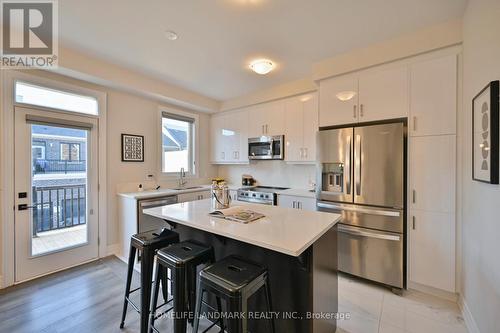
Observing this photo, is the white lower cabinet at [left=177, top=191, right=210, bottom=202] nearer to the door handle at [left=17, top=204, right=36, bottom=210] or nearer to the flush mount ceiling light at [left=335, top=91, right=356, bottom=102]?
the door handle at [left=17, top=204, right=36, bottom=210]

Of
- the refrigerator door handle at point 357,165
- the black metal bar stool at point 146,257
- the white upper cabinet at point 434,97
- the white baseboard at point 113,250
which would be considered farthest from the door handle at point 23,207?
the white upper cabinet at point 434,97

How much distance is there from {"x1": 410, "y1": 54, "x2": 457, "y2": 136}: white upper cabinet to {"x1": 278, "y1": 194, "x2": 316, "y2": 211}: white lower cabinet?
1536 millimetres

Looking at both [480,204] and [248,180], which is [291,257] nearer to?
[480,204]

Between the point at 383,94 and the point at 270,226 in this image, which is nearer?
the point at 270,226

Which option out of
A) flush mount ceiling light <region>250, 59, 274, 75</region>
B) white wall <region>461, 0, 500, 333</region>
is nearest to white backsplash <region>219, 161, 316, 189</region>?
flush mount ceiling light <region>250, 59, 274, 75</region>

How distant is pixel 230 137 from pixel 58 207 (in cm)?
301

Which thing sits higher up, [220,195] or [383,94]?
[383,94]

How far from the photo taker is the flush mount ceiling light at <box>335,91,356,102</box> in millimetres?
2715

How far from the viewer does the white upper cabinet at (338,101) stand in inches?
106

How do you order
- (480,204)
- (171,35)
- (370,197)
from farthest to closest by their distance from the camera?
(370,197) < (171,35) < (480,204)

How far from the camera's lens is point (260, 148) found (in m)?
4.11

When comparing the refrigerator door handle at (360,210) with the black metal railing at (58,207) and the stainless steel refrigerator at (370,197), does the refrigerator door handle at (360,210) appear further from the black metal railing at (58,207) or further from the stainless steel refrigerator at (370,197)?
the black metal railing at (58,207)

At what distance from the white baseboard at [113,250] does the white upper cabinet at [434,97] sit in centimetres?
434

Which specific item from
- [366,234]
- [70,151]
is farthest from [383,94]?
[70,151]
